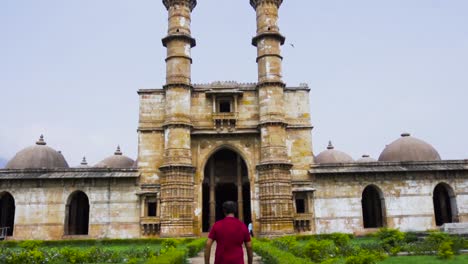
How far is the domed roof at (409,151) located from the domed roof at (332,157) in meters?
3.36

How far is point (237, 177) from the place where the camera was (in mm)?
28109

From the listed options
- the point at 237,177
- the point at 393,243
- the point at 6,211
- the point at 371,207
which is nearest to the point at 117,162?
the point at 6,211

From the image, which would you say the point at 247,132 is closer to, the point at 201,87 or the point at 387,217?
the point at 201,87

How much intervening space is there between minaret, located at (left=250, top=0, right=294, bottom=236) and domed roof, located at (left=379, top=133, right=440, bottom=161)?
9.54 meters

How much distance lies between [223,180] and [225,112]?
4.72 meters

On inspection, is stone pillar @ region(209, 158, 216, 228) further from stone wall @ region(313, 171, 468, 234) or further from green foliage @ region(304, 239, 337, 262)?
green foliage @ region(304, 239, 337, 262)

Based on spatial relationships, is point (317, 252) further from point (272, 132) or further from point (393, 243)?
point (272, 132)

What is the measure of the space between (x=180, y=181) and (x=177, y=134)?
2.75 m

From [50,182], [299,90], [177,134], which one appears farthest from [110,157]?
[299,90]

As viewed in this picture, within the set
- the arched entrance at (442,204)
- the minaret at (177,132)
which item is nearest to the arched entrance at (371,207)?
the arched entrance at (442,204)

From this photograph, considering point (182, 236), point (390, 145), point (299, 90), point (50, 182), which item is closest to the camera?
point (182, 236)

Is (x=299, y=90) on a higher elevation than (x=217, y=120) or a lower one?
higher

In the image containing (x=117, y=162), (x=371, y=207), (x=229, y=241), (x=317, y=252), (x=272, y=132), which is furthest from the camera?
(x=117, y=162)

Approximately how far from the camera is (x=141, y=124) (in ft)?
87.4
